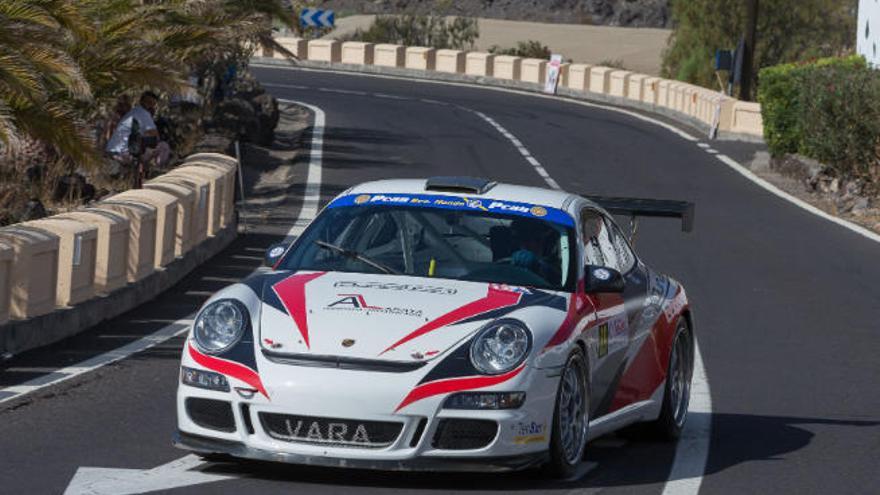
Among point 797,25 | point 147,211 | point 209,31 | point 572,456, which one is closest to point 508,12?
point 797,25

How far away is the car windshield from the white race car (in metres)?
0.01

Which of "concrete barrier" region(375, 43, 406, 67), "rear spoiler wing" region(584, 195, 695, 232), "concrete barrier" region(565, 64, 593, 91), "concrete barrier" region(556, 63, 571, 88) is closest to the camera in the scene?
"rear spoiler wing" region(584, 195, 695, 232)

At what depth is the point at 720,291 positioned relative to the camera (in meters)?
20.5

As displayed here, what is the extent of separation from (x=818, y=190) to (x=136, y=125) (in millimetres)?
14111

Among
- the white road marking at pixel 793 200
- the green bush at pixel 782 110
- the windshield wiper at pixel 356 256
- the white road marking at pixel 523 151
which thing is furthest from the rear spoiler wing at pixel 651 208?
the green bush at pixel 782 110

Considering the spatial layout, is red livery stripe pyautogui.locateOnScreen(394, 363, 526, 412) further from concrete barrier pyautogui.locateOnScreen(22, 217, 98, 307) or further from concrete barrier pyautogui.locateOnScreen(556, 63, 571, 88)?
concrete barrier pyautogui.locateOnScreen(556, 63, 571, 88)

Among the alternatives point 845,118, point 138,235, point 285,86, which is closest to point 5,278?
point 138,235

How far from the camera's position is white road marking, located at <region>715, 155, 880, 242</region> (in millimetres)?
28353

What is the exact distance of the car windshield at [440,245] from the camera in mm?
10219

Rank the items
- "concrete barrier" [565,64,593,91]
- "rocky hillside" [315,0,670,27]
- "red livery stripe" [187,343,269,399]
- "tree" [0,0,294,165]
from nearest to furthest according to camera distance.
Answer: "red livery stripe" [187,343,269,399] → "tree" [0,0,294,165] → "concrete barrier" [565,64,593,91] → "rocky hillside" [315,0,670,27]

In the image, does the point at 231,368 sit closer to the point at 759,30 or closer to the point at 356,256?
the point at 356,256

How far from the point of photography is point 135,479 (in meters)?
9.21

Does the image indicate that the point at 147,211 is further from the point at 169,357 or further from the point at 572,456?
the point at 572,456

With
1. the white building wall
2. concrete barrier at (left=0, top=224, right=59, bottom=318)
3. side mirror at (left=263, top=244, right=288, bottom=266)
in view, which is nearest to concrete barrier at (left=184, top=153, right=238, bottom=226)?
concrete barrier at (left=0, top=224, right=59, bottom=318)
